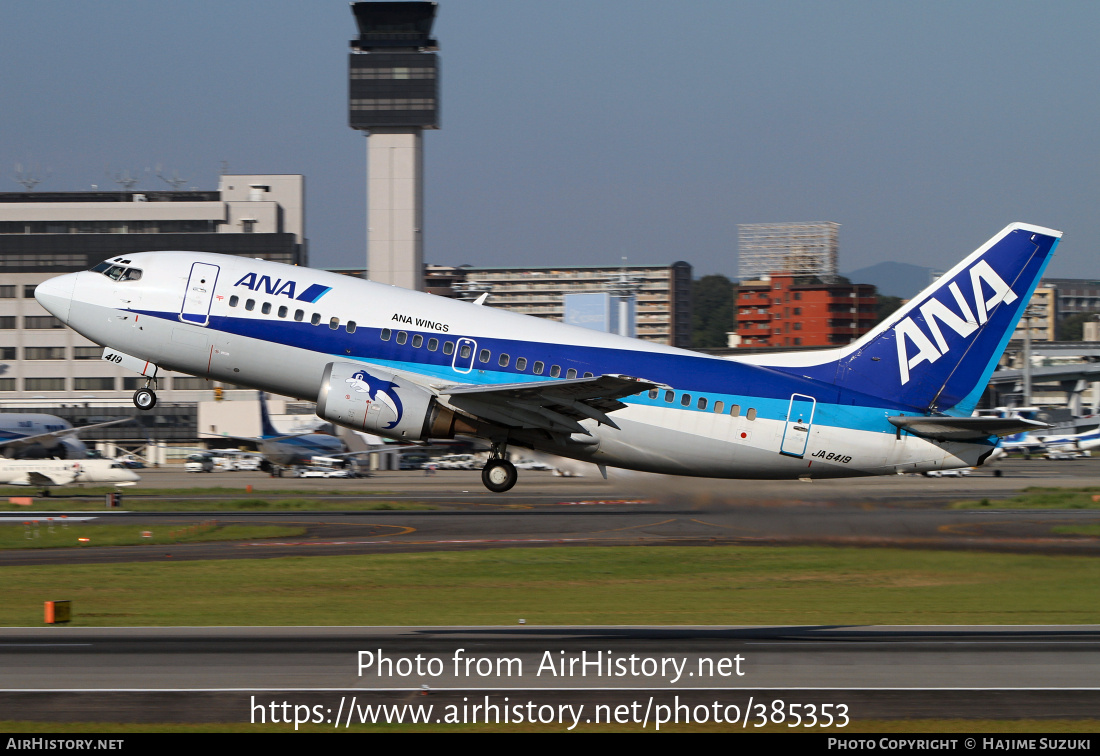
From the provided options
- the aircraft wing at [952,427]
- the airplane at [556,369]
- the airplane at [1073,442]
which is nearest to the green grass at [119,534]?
the airplane at [556,369]

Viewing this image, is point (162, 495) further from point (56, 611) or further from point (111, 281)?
point (111, 281)

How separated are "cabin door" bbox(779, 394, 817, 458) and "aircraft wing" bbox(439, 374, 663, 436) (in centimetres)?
510

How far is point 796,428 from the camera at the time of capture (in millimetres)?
30188

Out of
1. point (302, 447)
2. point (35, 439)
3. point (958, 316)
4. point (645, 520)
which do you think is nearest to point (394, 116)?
point (302, 447)

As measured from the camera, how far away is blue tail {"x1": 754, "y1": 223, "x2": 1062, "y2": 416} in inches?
1244

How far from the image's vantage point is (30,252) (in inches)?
5217

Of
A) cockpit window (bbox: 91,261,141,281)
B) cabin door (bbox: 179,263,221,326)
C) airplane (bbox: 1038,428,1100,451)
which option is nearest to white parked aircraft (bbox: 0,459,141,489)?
cockpit window (bbox: 91,261,141,281)

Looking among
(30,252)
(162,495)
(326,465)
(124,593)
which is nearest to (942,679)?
(124,593)

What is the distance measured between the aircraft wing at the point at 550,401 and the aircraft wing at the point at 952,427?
827cm

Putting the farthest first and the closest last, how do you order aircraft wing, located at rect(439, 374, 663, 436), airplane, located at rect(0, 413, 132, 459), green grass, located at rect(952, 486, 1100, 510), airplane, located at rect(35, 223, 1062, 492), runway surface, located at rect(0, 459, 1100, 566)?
airplane, located at rect(0, 413, 132, 459)
green grass, located at rect(952, 486, 1100, 510)
runway surface, located at rect(0, 459, 1100, 566)
airplane, located at rect(35, 223, 1062, 492)
aircraft wing, located at rect(439, 374, 663, 436)

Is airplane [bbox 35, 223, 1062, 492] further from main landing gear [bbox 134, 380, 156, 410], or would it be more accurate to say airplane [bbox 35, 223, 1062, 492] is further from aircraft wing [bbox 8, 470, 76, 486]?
aircraft wing [bbox 8, 470, 76, 486]

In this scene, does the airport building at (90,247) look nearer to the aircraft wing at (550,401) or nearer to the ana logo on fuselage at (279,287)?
the ana logo on fuselage at (279,287)

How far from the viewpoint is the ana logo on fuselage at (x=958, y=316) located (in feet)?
104

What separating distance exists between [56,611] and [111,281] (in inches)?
433
